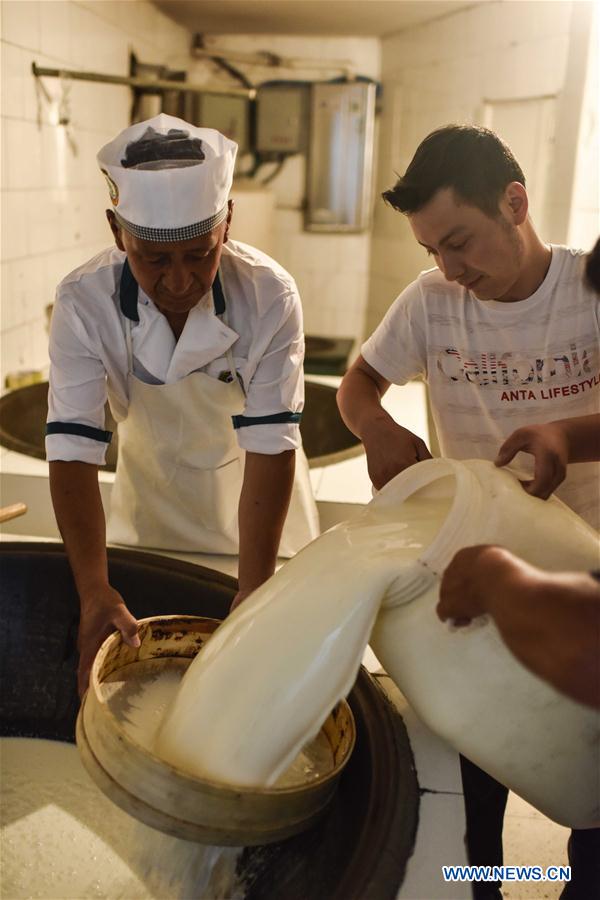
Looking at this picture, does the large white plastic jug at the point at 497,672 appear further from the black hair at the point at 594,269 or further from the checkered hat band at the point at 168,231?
the checkered hat band at the point at 168,231

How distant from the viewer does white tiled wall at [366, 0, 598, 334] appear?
3.09 metres

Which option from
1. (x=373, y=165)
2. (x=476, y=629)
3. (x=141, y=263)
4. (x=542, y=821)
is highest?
(x=373, y=165)

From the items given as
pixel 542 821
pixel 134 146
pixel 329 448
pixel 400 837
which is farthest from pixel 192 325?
pixel 542 821

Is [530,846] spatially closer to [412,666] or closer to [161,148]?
[412,666]

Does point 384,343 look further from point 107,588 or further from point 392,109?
point 392,109

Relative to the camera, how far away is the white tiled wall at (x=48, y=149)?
259 centimetres

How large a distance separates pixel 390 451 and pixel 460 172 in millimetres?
474

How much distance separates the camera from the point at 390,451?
1343 millimetres

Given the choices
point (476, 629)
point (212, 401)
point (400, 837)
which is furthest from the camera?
point (212, 401)

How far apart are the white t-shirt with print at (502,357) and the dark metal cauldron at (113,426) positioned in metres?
0.77

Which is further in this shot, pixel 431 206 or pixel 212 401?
pixel 212 401

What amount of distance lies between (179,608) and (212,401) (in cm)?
44

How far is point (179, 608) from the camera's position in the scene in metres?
1.59

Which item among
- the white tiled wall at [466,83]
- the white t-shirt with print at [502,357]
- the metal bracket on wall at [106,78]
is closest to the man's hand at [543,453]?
the white t-shirt with print at [502,357]
